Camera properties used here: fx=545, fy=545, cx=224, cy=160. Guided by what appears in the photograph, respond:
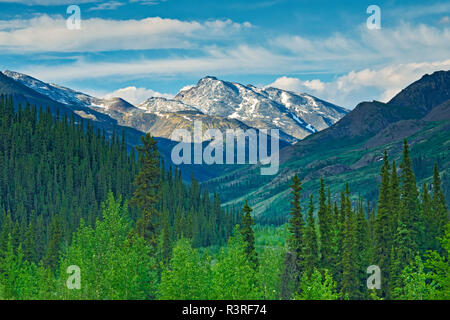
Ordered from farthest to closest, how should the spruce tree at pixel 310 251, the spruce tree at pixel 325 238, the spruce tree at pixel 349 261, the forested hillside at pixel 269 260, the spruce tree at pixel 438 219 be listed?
1. the spruce tree at pixel 438 219
2. the spruce tree at pixel 325 238
3. the spruce tree at pixel 349 261
4. the spruce tree at pixel 310 251
5. the forested hillside at pixel 269 260

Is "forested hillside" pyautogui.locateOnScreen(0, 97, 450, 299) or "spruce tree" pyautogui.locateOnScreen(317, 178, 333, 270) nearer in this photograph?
"forested hillside" pyautogui.locateOnScreen(0, 97, 450, 299)

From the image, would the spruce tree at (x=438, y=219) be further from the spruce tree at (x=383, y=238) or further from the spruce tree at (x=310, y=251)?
the spruce tree at (x=310, y=251)

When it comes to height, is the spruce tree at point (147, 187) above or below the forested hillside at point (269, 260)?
above

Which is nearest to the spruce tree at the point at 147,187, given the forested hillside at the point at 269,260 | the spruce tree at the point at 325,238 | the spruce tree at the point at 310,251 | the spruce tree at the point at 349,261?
the forested hillside at the point at 269,260

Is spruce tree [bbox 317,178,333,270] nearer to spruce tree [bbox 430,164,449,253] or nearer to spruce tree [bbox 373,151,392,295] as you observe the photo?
spruce tree [bbox 373,151,392,295]

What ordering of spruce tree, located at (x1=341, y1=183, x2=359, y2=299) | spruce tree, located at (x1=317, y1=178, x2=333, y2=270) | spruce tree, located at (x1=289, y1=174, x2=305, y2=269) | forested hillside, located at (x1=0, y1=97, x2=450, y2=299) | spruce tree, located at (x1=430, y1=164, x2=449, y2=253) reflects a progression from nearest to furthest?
forested hillside, located at (x1=0, y1=97, x2=450, y2=299) → spruce tree, located at (x1=289, y1=174, x2=305, y2=269) → spruce tree, located at (x1=341, y1=183, x2=359, y2=299) → spruce tree, located at (x1=317, y1=178, x2=333, y2=270) → spruce tree, located at (x1=430, y1=164, x2=449, y2=253)

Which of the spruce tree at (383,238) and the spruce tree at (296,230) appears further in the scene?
the spruce tree at (383,238)

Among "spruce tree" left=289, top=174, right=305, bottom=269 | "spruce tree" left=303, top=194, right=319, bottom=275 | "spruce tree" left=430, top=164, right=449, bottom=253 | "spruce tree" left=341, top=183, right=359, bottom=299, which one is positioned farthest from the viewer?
"spruce tree" left=430, top=164, right=449, bottom=253

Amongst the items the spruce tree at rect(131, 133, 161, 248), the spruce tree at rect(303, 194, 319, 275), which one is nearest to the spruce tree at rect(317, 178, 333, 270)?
the spruce tree at rect(303, 194, 319, 275)

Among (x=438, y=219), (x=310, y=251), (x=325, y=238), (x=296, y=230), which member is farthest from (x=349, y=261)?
(x=438, y=219)

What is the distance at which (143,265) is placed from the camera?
75.4 m

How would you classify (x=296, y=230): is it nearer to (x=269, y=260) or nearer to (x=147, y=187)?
(x=269, y=260)

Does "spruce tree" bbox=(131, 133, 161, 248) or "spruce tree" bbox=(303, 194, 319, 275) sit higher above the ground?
"spruce tree" bbox=(131, 133, 161, 248)
